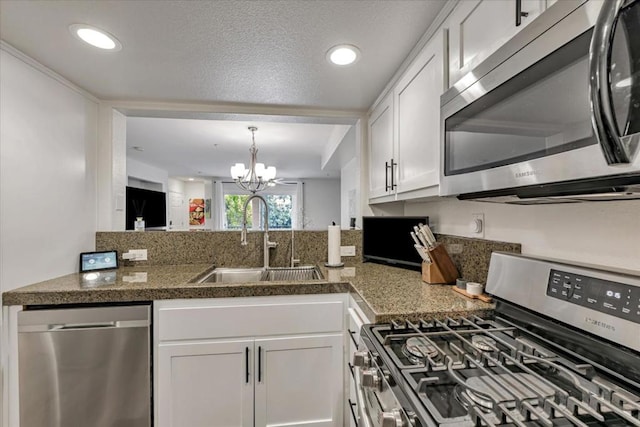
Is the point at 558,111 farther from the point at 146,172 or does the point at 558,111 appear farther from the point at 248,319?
the point at 146,172

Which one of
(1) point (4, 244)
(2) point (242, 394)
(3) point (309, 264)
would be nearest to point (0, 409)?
(1) point (4, 244)

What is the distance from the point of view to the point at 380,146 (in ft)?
6.22

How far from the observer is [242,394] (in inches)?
55.3

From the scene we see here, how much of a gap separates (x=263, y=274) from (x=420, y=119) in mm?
1397

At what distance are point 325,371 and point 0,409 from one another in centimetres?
149

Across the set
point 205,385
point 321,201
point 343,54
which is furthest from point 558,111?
point 321,201

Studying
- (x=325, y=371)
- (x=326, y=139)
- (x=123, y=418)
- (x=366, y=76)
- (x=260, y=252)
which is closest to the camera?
(x=123, y=418)

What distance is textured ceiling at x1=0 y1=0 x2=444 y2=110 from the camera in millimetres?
1118

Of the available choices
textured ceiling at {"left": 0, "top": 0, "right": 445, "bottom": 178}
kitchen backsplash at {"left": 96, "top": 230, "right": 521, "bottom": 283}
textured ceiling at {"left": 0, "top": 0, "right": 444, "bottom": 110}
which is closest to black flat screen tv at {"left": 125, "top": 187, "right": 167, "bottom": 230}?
kitchen backsplash at {"left": 96, "top": 230, "right": 521, "bottom": 283}

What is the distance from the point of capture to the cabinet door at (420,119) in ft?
3.88

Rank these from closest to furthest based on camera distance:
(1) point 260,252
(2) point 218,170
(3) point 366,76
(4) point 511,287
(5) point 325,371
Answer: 1. (4) point 511,287
2. (5) point 325,371
3. (3) point 366,76
4. (1) point 260,252
5. (2) point 218,170

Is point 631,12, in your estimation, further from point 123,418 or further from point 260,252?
point 123,418

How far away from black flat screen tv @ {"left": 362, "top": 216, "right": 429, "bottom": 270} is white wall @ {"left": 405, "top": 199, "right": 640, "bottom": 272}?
0.50 meters

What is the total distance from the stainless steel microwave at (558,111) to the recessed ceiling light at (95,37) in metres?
1.49
